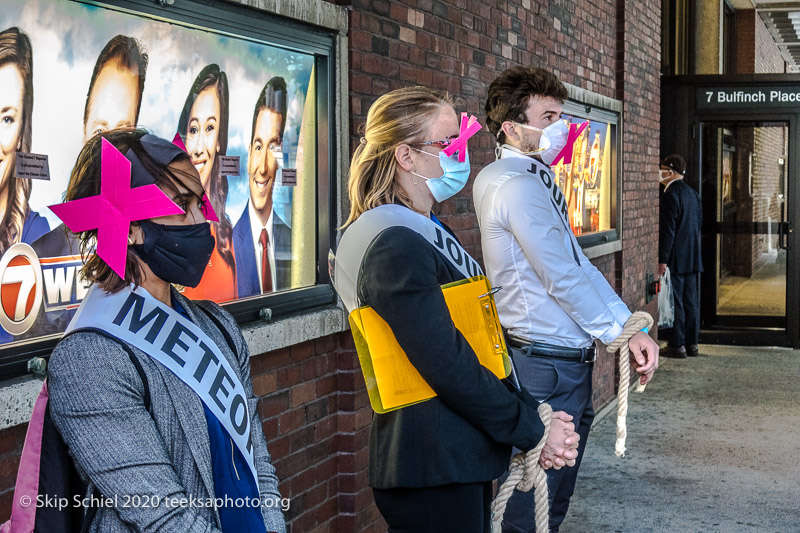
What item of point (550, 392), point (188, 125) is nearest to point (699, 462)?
point (550, 392)

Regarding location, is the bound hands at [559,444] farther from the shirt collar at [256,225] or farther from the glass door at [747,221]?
the glass door at [747,221]

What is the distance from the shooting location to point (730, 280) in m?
11.8

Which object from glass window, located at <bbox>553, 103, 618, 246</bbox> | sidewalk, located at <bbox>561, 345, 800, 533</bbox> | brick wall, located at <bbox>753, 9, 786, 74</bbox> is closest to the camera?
sidewalk, located at <bbox>561, 345, 800, 533</bbox>

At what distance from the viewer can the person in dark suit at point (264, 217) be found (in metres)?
3.51

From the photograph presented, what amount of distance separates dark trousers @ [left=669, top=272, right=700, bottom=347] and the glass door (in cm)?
131

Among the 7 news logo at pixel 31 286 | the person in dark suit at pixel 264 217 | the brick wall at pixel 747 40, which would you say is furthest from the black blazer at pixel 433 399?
the brick wall at pixel 747 40

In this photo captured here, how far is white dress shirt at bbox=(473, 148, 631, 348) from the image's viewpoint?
138 inches

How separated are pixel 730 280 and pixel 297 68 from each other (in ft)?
30.3

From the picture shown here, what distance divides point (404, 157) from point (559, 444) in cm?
87

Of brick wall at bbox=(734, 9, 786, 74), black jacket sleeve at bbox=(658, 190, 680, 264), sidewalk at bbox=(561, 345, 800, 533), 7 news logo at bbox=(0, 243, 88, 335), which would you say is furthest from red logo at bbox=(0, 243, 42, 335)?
brick wall at bbox=(734, 9, 786, 74)

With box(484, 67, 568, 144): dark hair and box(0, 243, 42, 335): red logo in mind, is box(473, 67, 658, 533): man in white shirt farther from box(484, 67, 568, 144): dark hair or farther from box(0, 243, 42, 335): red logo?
box(0, 243, 42, 335): red logo

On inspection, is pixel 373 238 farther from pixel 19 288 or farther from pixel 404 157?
pixel 19 288

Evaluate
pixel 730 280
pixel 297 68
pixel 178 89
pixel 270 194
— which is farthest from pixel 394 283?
pixel 730 280

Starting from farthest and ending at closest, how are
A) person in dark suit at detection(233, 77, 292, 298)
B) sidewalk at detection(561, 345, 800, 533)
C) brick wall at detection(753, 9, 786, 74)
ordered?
1. brick wall at detection(753, 9, 786, 74)
2. sidewalk at detection(561, 345, 800, 533)
3. person in dark suit at detection(233, 77, 292, 298)
